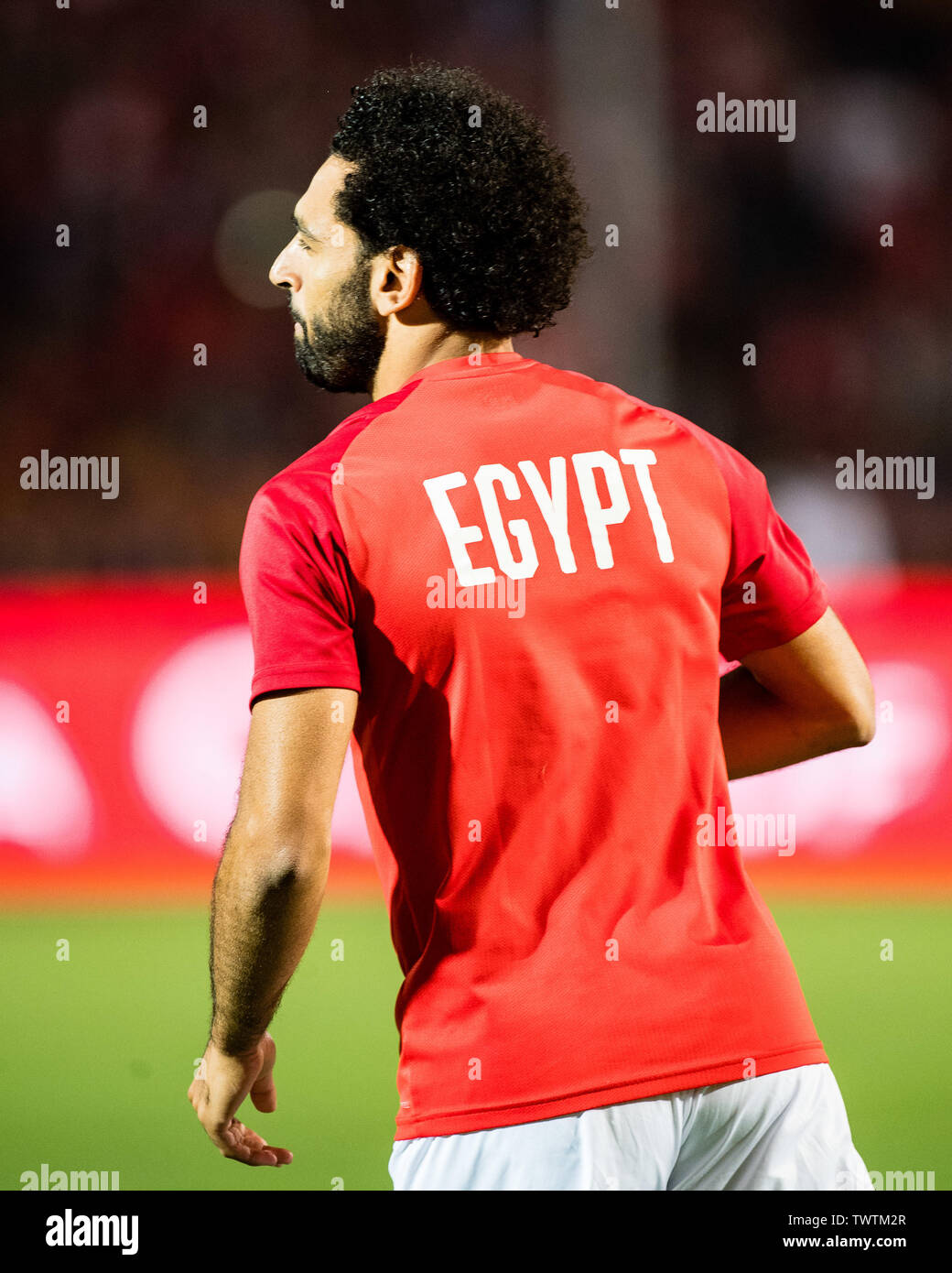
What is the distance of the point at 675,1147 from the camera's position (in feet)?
5.03

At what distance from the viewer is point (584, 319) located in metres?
7.86

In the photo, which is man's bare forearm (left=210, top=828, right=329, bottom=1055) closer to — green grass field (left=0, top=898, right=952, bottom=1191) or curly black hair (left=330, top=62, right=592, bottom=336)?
curly black hair (left=330, top=62, right=592, bottom=336)

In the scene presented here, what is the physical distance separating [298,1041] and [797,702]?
2.76m

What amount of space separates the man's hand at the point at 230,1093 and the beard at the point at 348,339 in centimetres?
80

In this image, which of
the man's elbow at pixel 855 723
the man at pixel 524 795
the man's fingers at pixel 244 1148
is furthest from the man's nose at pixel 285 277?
the man's fingers at pixel 244 1148

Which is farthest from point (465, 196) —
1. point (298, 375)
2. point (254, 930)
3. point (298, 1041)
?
point (298, 375)

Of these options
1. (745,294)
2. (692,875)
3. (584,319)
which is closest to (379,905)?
(584,319)

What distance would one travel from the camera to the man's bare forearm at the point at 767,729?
1909 mm

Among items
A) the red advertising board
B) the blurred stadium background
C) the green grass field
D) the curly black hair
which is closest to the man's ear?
the curly black hair

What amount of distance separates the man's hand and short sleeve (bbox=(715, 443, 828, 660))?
766 millimetres

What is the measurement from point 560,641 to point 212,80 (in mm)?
8155

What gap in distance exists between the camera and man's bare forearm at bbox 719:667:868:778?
6.26 ft

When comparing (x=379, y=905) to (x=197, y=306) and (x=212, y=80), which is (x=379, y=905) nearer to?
(x=197, y=306)

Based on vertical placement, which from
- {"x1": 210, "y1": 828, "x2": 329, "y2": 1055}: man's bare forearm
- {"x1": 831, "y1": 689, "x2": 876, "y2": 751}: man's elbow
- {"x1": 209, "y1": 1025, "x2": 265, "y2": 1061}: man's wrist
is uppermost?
{"x1": 831, "y1": 689, "x2": 876, "y2": 751}: man's elbow
